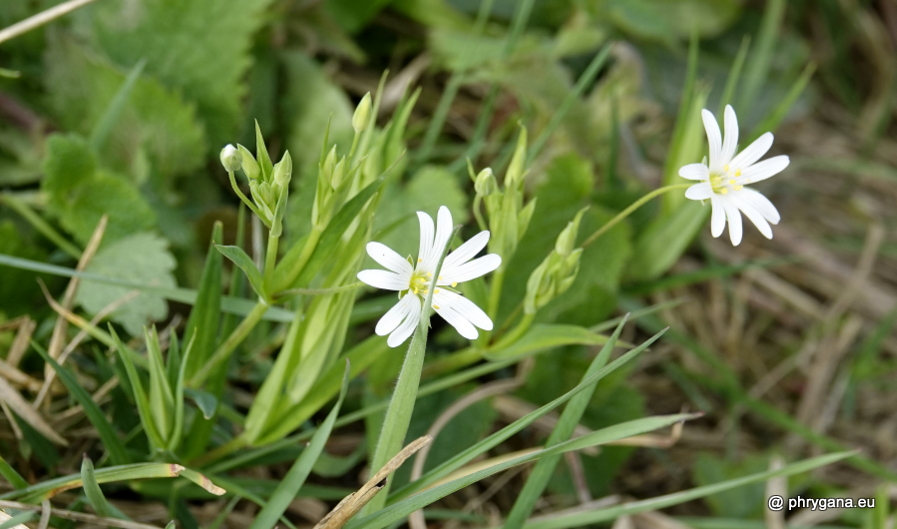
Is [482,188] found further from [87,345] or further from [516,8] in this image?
[516,8]

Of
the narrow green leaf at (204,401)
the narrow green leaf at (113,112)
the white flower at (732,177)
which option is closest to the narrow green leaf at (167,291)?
the narrow green leaf at (204,401)

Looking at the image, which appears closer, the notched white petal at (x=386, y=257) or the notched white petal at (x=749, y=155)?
the notched white petal at (x=386, y=257)

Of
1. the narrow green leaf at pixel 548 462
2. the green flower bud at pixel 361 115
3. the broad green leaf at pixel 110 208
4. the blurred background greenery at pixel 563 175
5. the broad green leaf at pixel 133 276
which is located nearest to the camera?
the green flower bud at pixel 361 115

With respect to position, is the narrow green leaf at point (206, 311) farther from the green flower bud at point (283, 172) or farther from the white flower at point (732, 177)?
the white flower at point (732, 177)

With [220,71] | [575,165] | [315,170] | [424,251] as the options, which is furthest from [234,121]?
[424,251]

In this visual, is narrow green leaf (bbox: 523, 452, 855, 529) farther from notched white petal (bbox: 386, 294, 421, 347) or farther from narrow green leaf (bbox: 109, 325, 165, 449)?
narrow green leaf (bbox: 109, 325, 165, 449)

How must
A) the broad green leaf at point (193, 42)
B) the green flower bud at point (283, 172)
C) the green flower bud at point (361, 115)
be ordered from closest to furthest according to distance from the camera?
the green flower bud at point (283, 172)
the green flower bud at point (361, 115)
the broad green leaf at point (193, 42)

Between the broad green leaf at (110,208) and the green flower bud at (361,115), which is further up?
the green flower bud at (361,115)

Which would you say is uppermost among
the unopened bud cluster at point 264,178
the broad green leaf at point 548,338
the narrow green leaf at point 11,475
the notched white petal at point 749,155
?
the notched white petal at point 749,155
